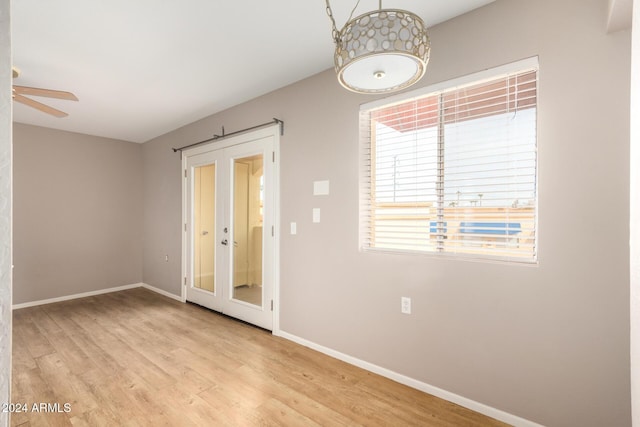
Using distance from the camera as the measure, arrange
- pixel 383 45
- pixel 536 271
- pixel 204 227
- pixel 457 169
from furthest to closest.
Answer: pixel 204 227 → pixel 457 169 → pixel 536 271 → pixel 383 45

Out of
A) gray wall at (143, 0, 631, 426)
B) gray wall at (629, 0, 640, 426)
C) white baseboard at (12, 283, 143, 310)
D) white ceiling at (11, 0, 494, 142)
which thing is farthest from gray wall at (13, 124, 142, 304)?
gray wall at (629, 0, 640, 426)

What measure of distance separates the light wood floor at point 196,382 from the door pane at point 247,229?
46cm

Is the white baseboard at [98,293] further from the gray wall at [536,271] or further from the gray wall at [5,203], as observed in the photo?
the gray wall at [5,203]

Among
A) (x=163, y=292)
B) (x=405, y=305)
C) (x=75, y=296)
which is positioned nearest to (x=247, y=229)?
(x=405, y=305)

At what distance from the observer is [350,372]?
2.53 m

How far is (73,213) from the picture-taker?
4.84 metres

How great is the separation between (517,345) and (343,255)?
138 cm

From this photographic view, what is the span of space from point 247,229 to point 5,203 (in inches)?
111

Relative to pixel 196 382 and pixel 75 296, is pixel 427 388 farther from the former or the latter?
pixel 75 296

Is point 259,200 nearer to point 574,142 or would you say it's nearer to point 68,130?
point 574,142

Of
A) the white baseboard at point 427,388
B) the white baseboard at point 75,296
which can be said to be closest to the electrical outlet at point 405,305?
the white baseboard at point 427,388

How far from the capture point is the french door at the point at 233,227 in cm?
343

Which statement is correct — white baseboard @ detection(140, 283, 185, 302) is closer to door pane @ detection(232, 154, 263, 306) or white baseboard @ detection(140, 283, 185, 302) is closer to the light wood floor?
the light wood floor

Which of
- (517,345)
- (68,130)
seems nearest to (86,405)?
(517,345)
